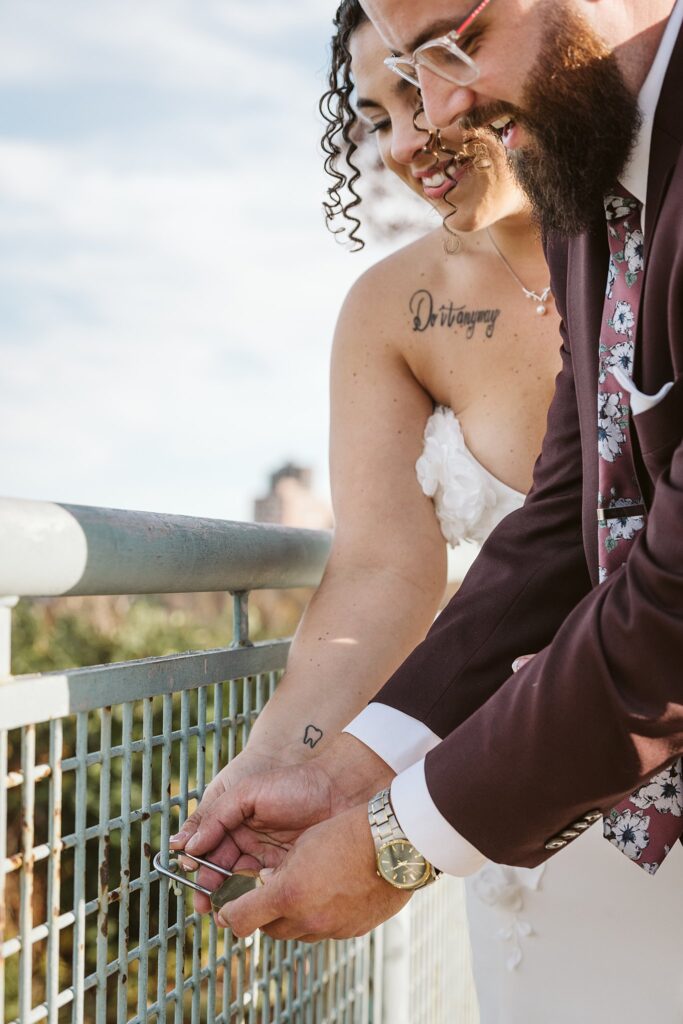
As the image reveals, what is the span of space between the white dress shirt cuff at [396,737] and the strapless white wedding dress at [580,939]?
20 cm

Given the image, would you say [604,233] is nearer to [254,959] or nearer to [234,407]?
[254,959]

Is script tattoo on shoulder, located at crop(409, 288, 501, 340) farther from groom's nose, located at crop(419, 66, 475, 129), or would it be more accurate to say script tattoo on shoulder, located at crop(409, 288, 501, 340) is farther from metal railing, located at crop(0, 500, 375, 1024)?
groom's nose, located at crop(419, 66, 475, 129)

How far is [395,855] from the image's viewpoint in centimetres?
137

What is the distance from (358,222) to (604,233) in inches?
45.4

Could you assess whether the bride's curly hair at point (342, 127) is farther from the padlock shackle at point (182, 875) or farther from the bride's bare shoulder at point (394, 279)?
the padlock shackle at point (182, 875)

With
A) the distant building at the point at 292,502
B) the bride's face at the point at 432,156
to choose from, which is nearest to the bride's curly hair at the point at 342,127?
the bride's face at the point at 432,156

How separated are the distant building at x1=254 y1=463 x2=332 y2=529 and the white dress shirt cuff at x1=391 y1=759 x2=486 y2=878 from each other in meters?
24.1

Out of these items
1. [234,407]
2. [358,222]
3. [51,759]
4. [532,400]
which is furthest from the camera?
[234,407]

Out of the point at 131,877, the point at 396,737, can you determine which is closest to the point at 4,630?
the point at 131,877

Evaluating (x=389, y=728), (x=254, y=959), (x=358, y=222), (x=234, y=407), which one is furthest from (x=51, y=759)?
(x=234, y=407)

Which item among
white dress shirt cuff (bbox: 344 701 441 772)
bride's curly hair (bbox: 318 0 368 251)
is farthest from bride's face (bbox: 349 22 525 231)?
white dress shirt cuff (bbox: 344 701 441 772)

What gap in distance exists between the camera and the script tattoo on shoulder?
230 centimetres

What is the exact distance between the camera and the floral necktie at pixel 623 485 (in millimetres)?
1397

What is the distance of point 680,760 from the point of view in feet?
4.53
